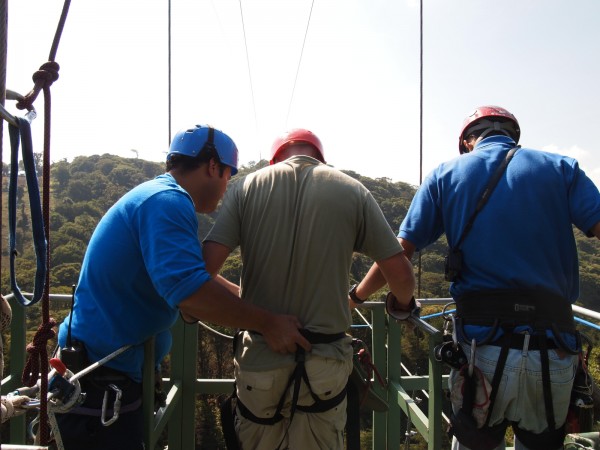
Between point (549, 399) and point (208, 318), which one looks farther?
point (549, 399)

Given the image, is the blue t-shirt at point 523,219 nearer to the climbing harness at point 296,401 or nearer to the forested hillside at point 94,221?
the climbing harness at point 296,401

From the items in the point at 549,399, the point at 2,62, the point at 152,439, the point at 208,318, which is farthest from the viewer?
the point at 152,439

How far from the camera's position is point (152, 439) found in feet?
6.98

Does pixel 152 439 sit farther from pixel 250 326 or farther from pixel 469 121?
pixel 469 121

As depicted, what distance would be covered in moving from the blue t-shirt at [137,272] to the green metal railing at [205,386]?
0.43 ft

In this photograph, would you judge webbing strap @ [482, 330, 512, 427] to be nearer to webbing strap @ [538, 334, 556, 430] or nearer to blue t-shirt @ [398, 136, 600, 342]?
webbing strap @ [538, 334, 556, 430]

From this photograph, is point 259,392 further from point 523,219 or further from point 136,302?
point 523,219

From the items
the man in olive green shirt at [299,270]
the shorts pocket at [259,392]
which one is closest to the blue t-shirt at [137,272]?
the man in olive green shirt at [299,270]

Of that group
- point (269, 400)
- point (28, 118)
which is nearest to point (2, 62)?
point (28, 118)

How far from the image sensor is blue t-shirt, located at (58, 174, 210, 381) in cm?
172

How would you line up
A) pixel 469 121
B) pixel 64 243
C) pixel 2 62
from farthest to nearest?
pixel 64 243
pixel 469 121
pixel 2 62

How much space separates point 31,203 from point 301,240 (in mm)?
1027

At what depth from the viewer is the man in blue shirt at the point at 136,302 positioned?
1729 millimetres

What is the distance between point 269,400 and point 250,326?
0.33 metres
